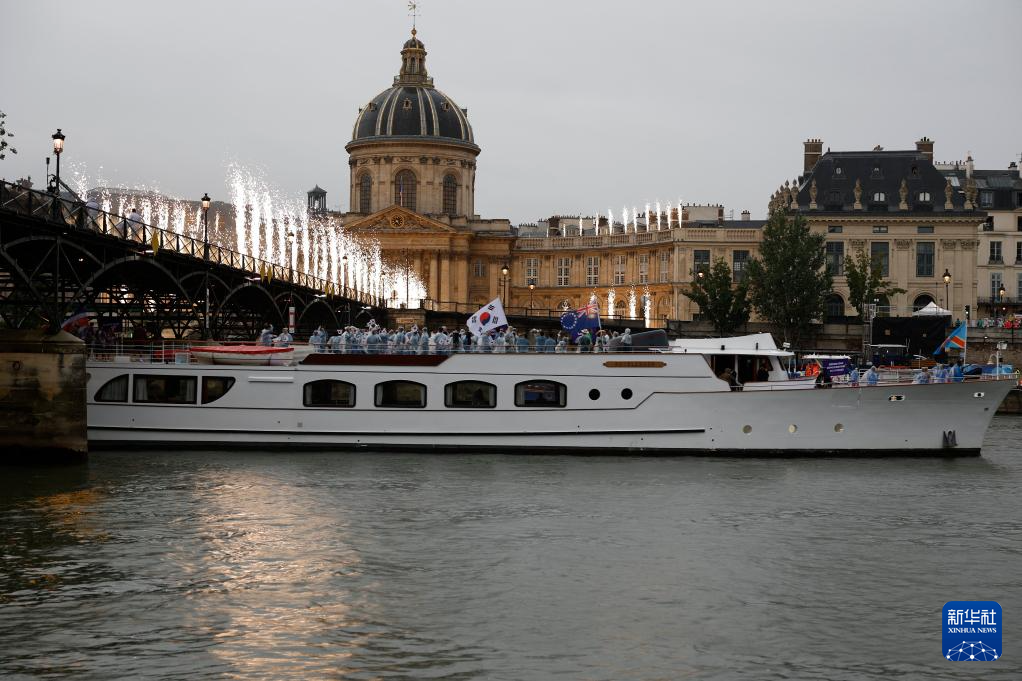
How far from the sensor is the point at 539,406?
43.2 m

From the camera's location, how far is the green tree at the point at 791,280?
309 feet

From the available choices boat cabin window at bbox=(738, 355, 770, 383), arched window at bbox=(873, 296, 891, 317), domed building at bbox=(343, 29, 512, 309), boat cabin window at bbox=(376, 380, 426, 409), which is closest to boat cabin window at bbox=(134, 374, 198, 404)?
boat cabin window at bbox=(376, 380, 426, 409)

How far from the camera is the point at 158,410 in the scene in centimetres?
4347

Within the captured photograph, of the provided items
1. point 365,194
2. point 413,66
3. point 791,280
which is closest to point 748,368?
point 791,280

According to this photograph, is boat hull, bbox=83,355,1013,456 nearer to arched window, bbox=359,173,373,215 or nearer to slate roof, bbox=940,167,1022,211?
slate roof, bbox=940,167,1022,211

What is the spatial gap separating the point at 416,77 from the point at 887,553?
13635 cm

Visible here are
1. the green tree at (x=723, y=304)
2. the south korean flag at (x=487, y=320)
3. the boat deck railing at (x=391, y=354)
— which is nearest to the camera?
the boat deck railing at (x=391, y=354)

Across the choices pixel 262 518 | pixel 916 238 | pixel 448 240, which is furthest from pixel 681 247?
pixel 262 518

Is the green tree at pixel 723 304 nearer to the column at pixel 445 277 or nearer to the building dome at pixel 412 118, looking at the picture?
the column at pixel 445 277

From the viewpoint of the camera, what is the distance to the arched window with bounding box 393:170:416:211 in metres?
151

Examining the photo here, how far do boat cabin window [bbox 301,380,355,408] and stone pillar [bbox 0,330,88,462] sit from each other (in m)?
7.31

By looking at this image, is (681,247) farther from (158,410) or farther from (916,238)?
(158,410)

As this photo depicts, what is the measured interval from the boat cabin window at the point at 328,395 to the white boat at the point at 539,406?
0.05m

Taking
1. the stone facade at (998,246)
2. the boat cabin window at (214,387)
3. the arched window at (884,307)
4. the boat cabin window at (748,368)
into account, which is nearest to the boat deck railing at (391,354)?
A: the boat cabin window at (748,368)
